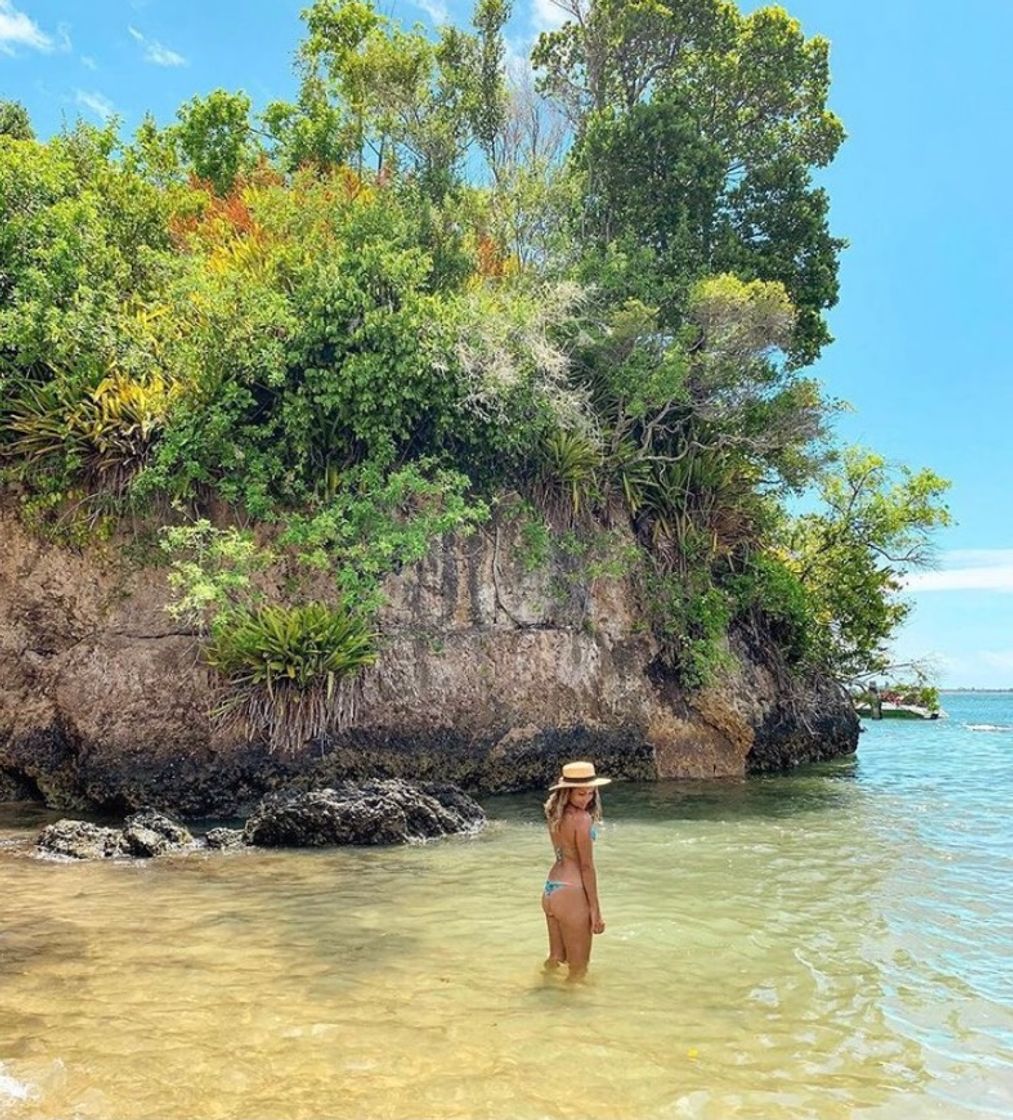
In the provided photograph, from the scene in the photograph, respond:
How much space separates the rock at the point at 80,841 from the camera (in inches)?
318

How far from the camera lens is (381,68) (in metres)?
15.5

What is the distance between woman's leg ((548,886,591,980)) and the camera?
496cm

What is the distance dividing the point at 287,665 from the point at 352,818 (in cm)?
230

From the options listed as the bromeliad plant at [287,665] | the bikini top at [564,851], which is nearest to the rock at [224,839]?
the bromeliad plant at [287,665]

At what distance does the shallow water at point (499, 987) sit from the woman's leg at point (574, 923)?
0.43 ft

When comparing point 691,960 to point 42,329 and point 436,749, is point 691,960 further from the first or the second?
point 42,329

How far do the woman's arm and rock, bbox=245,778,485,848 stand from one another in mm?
4203

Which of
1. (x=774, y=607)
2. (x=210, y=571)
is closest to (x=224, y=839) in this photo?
(x=210, y=571)

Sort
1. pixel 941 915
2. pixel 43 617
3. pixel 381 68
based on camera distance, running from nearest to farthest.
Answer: pixel 941 915, pixel 43 617, pixel 381 68

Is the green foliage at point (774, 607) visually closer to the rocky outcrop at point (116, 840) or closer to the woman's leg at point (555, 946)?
the rocky outcrop at point (116, 840)

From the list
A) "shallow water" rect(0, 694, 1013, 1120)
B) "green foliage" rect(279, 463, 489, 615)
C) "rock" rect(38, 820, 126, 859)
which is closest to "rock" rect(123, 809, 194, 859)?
"rock" rect(38, 820, 126, 859)

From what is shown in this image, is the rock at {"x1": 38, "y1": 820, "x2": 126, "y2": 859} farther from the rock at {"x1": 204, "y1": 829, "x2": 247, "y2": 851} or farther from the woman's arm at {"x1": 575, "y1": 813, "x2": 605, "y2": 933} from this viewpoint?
the woman's arm at {"x1": 575, "y1": 813, "x2": 605, "y2": 933}

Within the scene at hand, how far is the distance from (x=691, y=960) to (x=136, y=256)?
12888 millimetres

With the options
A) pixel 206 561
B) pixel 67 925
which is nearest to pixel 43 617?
pixel 206 561
